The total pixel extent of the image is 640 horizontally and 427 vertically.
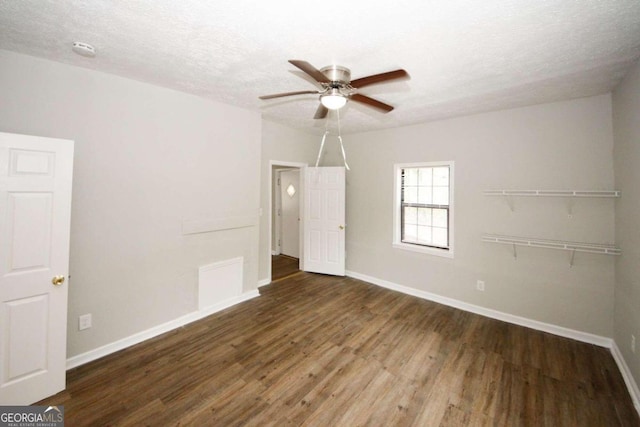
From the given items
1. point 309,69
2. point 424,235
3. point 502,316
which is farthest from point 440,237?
point 309,69

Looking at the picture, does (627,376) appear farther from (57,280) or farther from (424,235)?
(57,280)

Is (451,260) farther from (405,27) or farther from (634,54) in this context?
(405,27)

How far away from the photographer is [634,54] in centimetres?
193

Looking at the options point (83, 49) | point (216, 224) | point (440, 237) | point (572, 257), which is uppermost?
point (83, 49)

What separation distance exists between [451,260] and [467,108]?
6.80ft

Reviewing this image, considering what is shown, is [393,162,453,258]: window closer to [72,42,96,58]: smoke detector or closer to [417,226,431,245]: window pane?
[417,226,431,245]: window pane

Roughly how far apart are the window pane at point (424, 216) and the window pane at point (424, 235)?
0.10 m

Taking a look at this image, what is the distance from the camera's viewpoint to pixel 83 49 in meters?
1.93

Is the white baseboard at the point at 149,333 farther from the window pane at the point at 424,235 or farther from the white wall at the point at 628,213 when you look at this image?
the white wall at the point at 628,213

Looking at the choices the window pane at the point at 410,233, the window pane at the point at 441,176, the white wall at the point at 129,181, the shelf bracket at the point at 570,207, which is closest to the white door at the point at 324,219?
the window pane at the point at 410,233

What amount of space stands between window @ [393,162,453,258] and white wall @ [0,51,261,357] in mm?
2706

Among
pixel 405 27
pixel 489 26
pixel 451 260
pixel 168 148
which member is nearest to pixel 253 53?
pixel 405 27

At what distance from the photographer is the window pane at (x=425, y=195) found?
4.00 metres

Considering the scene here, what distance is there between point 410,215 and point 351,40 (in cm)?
303
